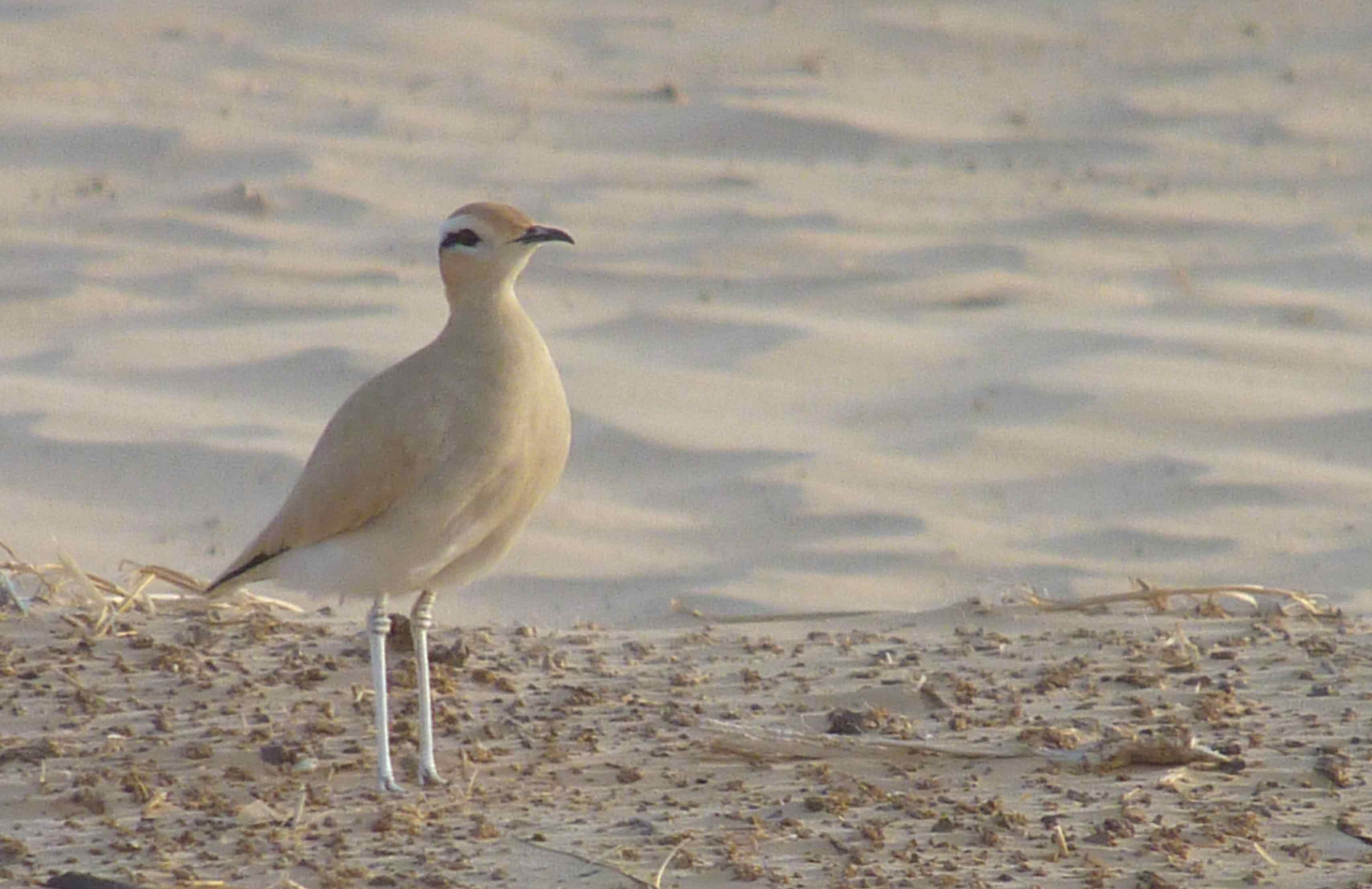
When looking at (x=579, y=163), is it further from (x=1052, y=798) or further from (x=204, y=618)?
(x=1052, y=798)

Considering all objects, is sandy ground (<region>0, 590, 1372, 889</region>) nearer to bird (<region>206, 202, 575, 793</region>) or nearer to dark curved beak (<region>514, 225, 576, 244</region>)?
bird (<region>206, 202, 575, 793</region>)

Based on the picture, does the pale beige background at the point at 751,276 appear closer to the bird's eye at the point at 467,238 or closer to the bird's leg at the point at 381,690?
the bird's leg at the point at 381,690

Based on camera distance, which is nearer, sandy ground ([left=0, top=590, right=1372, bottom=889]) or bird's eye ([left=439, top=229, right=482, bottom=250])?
sandy ground ([left=0, top=590, right=1372, bottom=889])

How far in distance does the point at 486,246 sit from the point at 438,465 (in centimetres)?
50

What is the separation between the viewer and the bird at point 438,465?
15.6 ft

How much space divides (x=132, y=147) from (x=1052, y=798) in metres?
8.63

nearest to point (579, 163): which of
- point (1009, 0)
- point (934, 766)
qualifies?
point (1009, 0)

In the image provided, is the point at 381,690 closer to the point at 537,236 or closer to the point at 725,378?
the point at 537,236

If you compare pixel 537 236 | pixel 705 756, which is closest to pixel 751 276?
pixel 537 236

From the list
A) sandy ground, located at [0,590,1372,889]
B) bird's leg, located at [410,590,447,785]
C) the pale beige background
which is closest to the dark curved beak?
bird's leg, located at [410,590,447,785]

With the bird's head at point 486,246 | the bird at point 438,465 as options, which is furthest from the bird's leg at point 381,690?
the bird's head at point 486,246

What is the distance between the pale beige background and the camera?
8.09 m

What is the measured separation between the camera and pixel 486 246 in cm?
496

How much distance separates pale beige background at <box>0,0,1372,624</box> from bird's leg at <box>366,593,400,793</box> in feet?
6.86
